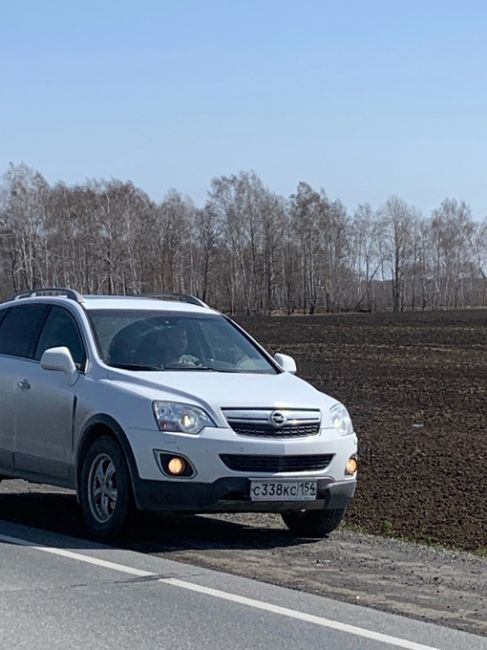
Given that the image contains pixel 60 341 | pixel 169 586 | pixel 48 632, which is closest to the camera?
pixel 48 632

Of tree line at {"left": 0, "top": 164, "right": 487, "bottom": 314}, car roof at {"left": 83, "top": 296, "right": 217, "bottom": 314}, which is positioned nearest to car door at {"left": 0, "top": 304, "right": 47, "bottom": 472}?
car roof at {"left": 83, "top": 296, "right": 217, "bottom": 314}

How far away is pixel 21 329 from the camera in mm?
10906

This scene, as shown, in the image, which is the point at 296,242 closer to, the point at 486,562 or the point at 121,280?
the point at 121,280

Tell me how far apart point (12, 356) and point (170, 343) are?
1.59 m

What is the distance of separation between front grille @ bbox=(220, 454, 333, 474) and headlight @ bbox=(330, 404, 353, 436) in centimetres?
39

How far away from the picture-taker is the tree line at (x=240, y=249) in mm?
104250

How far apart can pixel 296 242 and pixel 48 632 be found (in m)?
125

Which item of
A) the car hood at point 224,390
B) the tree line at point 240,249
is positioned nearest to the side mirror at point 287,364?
the car hood at point 224,390

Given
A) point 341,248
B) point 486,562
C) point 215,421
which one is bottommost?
point 486,562

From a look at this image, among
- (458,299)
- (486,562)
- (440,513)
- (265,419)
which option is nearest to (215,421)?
(265,419)

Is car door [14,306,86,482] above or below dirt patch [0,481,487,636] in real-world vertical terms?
above

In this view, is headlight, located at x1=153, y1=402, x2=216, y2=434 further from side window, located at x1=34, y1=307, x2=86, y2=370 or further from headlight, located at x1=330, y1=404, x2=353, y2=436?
side window, located at x1=34, y1=307, x2=86, y2=370

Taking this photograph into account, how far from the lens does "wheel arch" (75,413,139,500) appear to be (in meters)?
8.86

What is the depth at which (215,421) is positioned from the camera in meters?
8.80
